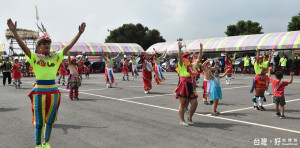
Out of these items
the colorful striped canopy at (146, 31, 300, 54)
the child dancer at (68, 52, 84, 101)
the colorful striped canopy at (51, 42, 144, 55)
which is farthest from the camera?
the colorful striped canopy at (51, 42, 144, 55)

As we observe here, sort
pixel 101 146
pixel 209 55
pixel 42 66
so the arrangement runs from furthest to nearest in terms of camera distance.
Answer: pixel 209 55, pixel 101 146, pixel 42 66

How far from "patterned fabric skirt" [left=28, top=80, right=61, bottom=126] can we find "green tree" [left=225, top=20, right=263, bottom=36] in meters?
66.6

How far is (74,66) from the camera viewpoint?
11367mm

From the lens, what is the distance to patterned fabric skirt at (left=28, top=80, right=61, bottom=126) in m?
4.52

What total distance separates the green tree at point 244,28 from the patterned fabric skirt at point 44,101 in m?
66.6

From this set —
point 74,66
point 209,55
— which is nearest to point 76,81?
point 74,66

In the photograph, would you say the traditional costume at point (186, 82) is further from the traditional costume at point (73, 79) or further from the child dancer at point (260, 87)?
the traditional costume at point (73, 79)

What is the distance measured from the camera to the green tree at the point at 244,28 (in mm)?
65938

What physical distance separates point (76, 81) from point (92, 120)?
4.30 meters

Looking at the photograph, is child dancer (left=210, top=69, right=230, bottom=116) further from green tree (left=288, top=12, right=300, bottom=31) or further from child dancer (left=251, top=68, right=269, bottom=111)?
green tree (left=288, top=12, right=300, bottom=31)

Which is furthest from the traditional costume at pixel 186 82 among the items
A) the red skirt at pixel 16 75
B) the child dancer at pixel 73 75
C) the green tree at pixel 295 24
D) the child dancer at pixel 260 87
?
the green tree at pixel 295 24

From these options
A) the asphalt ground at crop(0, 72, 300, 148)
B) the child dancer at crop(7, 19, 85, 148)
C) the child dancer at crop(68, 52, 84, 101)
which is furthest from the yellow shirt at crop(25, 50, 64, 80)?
the child dancer at crop(68, 52, 84, 101)

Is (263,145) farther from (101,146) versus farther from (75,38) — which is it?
(75,38)

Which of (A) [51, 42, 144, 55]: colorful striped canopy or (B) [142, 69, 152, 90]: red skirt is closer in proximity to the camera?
(B) [142, 69, 152, 90]: red skirt
